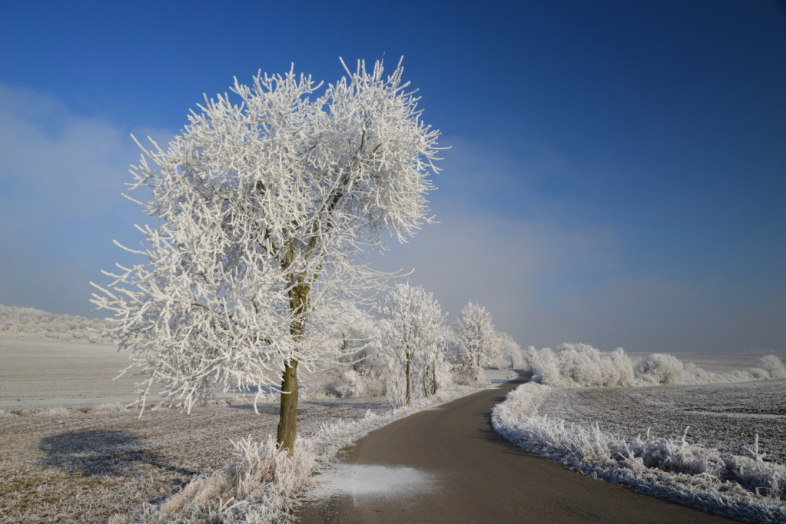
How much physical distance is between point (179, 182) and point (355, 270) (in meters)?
3.70

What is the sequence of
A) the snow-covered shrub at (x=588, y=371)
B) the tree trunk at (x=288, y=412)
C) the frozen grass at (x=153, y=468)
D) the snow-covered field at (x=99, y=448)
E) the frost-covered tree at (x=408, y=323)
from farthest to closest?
the snow-covered shrub at (x=588, y=371) → the frost-covered tree at (x=408, y=323) → the snow-covered field at (x=99, y=448) → the tree trunk at (x=288, y=412) → the frozen grass at (x=153, y=468)

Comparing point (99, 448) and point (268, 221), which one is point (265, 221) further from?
Result: point (99, 448)

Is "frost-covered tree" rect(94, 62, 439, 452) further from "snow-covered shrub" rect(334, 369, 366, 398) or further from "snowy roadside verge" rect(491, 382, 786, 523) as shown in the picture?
"snow-covered shrub" rect(334, 369, 366, 398)

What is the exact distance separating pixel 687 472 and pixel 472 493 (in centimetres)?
405

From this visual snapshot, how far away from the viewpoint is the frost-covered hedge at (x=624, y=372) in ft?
161

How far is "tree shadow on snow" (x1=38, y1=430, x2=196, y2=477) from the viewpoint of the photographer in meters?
10.6

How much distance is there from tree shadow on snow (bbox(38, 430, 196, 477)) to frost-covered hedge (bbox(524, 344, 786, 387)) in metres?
47.8

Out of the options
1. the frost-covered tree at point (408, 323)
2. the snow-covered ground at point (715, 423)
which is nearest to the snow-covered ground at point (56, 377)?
the frost-covered tree at point (408, 323)

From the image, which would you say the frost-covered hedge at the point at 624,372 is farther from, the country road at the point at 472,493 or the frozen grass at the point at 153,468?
the country road at the point at 472,493

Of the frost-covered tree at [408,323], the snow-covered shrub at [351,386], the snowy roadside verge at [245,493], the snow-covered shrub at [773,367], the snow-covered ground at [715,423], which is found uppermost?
the frost-covered tree at [408,323]

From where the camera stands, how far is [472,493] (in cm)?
662

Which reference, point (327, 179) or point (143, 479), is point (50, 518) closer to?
point (143, 479)

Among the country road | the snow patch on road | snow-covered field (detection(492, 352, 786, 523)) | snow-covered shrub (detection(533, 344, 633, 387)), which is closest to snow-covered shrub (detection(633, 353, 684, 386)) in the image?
snow-covered shrub (detection(533, 344, 633, 387))

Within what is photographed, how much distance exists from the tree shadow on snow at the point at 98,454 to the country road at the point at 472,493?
5769 mm
